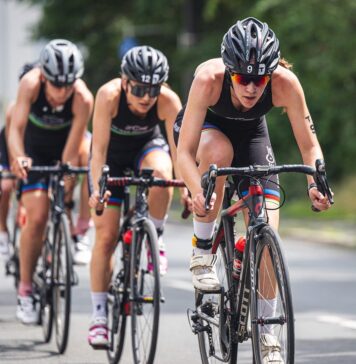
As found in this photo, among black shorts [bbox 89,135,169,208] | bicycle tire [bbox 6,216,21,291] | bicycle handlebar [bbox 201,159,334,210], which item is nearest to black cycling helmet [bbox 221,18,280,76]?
→ bicycle handlebar [bbox 201,159,334,210]

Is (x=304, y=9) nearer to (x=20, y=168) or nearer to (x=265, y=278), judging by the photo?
(x=20, y=168)

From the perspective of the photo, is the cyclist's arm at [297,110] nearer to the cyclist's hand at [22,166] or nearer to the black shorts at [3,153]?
the cyclist's hand at [22,166]

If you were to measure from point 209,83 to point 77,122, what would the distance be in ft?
10.3

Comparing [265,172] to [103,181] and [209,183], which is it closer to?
[209,183]

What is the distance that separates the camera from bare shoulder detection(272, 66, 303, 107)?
A: 723 cm

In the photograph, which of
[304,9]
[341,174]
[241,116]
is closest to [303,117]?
[241,116]

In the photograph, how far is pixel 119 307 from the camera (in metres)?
8.71

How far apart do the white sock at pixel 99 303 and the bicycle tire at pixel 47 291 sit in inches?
34.4

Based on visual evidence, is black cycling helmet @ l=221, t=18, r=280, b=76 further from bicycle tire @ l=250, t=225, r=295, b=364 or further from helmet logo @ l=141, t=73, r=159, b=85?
helmet logo @ l=141, t=73, r=159, b=85

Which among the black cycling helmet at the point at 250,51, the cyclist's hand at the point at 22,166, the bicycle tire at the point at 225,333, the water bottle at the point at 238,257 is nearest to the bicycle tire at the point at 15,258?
the cyclist's hand at the point at 22,166

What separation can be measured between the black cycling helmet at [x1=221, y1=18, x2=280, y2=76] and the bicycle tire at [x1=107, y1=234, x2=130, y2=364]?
79.2 inches

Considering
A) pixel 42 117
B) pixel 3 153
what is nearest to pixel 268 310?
pixel 42 117

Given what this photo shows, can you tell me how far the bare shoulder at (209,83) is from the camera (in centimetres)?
721

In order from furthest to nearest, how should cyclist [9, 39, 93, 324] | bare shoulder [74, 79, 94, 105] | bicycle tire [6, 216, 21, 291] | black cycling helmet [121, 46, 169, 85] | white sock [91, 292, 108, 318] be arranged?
bicycle tire [6, 216, 21, 291]
bare shoulder [74, 79, 94, 105]
cyclist [9, 39, 93, 324]
white sock [91, 292, 108, 318]
black cycling helmet [121, 46, 169, 85]
